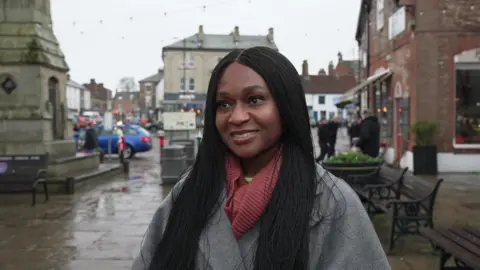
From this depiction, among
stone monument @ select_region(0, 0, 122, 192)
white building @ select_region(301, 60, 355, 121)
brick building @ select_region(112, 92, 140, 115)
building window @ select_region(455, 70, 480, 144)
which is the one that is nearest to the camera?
stone monument @ select_region(0, 0, 122, 192)

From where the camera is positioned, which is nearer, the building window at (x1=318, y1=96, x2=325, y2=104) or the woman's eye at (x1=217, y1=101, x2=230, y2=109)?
the woman's eye at (x1=217, y1=101, x2=230, y2=109)

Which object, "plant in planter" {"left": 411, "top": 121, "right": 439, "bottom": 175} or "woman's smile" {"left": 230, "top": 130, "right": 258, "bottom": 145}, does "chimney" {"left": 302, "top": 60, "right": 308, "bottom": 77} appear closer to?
"plant in planter" {"left": 411, "top": 121, "right": 439, "bottom": 175}

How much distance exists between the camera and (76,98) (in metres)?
83.7

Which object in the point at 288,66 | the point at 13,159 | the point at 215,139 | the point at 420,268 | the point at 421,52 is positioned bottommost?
the point at 420,268

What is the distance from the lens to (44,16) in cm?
1245

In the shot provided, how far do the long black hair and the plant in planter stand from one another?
41.4 ft

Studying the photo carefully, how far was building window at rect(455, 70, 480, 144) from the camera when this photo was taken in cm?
1402

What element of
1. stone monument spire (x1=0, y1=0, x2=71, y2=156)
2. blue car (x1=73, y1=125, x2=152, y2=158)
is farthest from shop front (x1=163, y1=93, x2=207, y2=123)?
stone monument spire (x1=0, y1=0, x2=71, y2=156)

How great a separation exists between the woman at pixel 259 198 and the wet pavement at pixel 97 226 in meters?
4.18

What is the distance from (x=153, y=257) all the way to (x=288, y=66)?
77 cm

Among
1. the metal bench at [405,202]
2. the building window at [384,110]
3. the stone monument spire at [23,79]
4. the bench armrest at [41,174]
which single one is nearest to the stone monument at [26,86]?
the stone monument spire at [23,79]

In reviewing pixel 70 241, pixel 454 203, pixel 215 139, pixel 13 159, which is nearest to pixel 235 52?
pixel 215 139

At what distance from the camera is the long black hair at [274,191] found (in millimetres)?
1549

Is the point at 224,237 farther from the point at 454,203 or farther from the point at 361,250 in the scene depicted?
the point at 454,203
